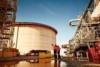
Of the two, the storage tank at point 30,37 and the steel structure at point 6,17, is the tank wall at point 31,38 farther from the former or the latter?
the steel structure at point 6,17

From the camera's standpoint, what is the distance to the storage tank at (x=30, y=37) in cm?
4716

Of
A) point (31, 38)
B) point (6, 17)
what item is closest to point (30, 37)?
point (31, 38)

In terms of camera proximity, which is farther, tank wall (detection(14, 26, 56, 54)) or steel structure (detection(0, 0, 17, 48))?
tank wall (detection(14, 26, 56, 54))

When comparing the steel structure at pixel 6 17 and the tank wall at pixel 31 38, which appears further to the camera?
the tank wall at pixel 31 38

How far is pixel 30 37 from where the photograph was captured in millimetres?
48031

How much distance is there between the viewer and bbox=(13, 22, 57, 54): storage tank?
47.2m

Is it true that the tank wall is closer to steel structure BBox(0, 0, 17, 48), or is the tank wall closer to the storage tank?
the storage tank

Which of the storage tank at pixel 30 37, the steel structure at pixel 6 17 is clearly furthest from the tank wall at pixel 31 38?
the steel structure at pixel 6 17

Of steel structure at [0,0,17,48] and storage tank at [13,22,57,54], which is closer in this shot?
steel structure at [0,0,17,48]

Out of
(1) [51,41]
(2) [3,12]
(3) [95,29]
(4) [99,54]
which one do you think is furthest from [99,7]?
(1) [51,41]

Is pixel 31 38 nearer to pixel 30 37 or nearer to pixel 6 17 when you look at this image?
pixel 30 37

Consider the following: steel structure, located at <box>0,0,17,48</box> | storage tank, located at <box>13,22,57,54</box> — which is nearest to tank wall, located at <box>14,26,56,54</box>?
storage tank, located at <box>13,22,57,54</box>

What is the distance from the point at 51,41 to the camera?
2143 inches

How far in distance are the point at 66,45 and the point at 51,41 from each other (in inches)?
A: 246
